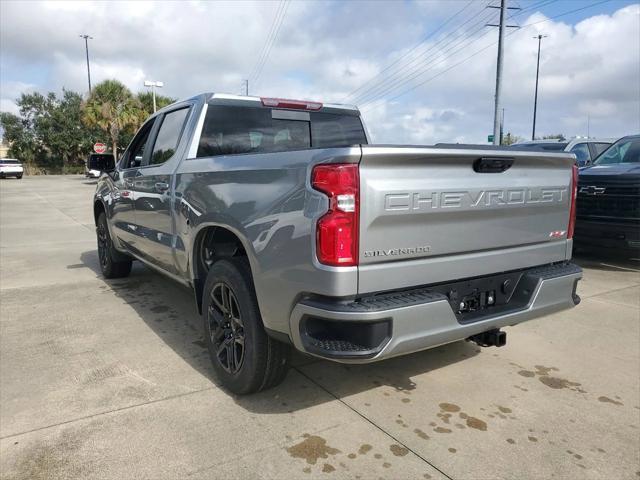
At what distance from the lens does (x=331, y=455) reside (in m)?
2.63

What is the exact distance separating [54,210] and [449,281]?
17.0 m

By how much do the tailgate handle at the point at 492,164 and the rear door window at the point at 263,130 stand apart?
4.21ft

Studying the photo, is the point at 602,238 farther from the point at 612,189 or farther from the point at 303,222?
the point at 303,222

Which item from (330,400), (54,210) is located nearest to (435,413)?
(330,400)

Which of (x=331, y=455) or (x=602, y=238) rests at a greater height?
(x=602, y=238)

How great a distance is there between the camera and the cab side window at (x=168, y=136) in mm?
4176

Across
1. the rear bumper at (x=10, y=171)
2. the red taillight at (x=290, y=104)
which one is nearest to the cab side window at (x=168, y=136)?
the red taillight at (x=290, y=104)

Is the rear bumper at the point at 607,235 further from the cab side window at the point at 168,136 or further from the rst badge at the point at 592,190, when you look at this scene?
the cab side window at the point at 168,136

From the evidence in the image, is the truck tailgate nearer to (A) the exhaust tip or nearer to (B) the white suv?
(A) the exhaust tip

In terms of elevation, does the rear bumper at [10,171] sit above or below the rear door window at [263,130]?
below

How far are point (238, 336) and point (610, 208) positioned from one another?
573 cm

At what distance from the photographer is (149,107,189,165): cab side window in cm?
418

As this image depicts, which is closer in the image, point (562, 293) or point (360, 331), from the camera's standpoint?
point (360, 331)

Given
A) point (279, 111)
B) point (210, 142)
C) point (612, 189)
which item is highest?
point (279, 111)
